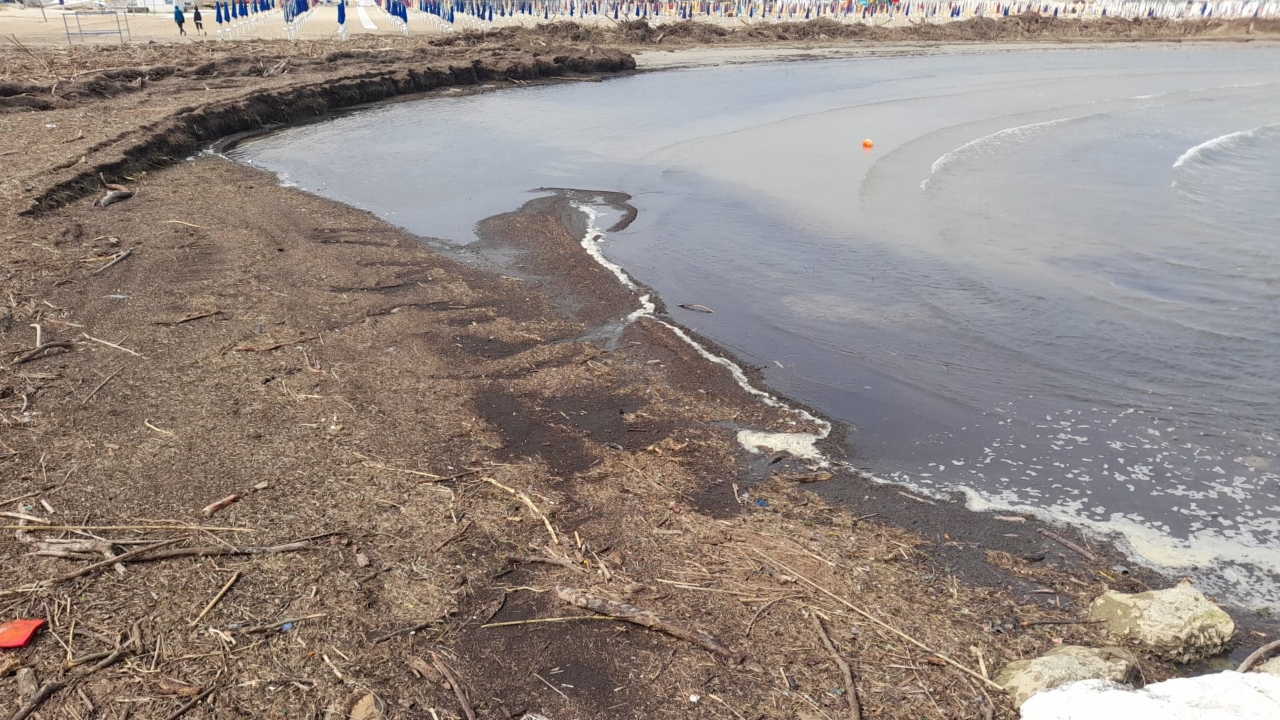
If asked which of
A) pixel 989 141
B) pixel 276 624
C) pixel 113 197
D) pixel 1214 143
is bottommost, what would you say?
pixel 276 624

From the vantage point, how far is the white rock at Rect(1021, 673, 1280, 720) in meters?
3.78

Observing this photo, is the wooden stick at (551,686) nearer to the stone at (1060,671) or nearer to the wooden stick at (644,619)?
the wooden stick at (644,619)

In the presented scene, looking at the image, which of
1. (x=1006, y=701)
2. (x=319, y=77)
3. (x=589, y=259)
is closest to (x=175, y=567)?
(x=1006, y=701)

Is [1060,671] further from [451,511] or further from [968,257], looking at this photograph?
[968,257]

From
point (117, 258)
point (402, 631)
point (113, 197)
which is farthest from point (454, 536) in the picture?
point (113, 197)

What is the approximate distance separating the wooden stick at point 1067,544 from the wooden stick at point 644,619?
288 cm

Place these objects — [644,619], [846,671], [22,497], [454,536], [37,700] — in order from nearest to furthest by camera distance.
Result: [37,700], [846,671], [644,619], [22,497], [454,536]

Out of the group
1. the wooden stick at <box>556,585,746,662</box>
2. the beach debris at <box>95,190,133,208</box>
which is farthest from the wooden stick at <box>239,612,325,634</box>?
the beach debris at <box>95,190,133,208</box>

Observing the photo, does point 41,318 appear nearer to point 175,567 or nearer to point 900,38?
point 175,567

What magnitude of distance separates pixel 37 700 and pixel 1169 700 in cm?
509

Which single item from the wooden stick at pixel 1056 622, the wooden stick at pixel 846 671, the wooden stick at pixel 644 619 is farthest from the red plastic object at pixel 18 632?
the wooden stick at pixel 1056 622

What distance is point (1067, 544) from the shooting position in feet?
19.3

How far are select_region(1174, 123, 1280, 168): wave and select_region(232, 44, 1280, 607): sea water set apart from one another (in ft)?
0.31

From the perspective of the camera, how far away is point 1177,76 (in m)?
37.0
